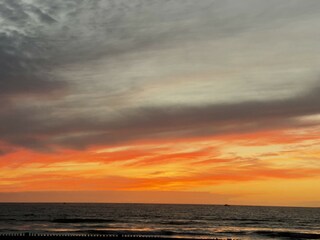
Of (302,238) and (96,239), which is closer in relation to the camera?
(96,239)

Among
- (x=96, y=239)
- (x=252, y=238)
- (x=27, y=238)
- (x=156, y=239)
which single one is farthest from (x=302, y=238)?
(x=27, y=238)

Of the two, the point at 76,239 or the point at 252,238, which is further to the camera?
the point at 252,238

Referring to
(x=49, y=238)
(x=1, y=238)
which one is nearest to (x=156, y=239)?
(x=49, y=238)

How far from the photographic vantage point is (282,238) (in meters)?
93.5

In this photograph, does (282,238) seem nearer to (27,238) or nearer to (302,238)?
(302,238)

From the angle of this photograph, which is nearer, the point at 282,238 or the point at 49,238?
the point at 49,238

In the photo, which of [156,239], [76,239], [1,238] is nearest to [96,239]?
[76,239]

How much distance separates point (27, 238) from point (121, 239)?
13.5m

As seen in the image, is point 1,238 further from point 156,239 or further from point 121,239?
point 156,239

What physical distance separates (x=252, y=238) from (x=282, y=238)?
703 centimetres

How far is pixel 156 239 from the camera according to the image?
62.7 metres

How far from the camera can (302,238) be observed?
93812 mm

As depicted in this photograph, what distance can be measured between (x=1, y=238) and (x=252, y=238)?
52474 mm

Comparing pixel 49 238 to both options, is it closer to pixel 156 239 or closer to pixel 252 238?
pixel 156 239
